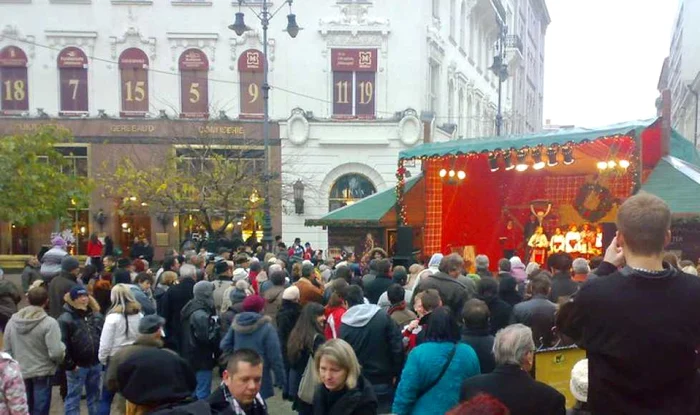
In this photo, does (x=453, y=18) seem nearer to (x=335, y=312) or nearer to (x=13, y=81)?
(x=13, y=81)

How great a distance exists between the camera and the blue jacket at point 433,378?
13.8 ft

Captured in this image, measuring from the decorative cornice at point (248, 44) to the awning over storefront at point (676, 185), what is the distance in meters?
16.0

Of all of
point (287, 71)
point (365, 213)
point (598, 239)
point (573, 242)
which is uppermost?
point (287, 71)

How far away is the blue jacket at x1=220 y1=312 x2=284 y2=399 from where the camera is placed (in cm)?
598

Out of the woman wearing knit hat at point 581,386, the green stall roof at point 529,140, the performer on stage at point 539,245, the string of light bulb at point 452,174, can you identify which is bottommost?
the performer on stage at point 539,245

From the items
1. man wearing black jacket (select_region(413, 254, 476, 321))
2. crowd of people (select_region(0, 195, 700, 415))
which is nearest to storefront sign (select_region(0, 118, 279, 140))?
crowd of people (select_region(0, 195, 700, 415))

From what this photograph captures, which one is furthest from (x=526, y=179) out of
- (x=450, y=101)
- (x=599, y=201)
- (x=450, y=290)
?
(x=450, y=290)

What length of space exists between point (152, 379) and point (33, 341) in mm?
3389

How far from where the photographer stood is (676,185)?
12.6 m

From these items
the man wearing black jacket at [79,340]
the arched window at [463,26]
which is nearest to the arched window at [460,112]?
the arched window at [463,26]

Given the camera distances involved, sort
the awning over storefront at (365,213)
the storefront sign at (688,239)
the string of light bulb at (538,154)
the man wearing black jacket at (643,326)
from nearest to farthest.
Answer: the man wearing black jacket at (643,326)
the storefront sign at (688,239)
the string of light bulb at (538,154)
the awning over storefront at (365,213)

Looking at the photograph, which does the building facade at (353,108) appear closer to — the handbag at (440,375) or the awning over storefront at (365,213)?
the awning over storefront at (365,213)

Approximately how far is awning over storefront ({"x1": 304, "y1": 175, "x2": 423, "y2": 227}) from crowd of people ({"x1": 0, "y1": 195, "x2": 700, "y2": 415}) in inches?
299

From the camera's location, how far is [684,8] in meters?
59.7
